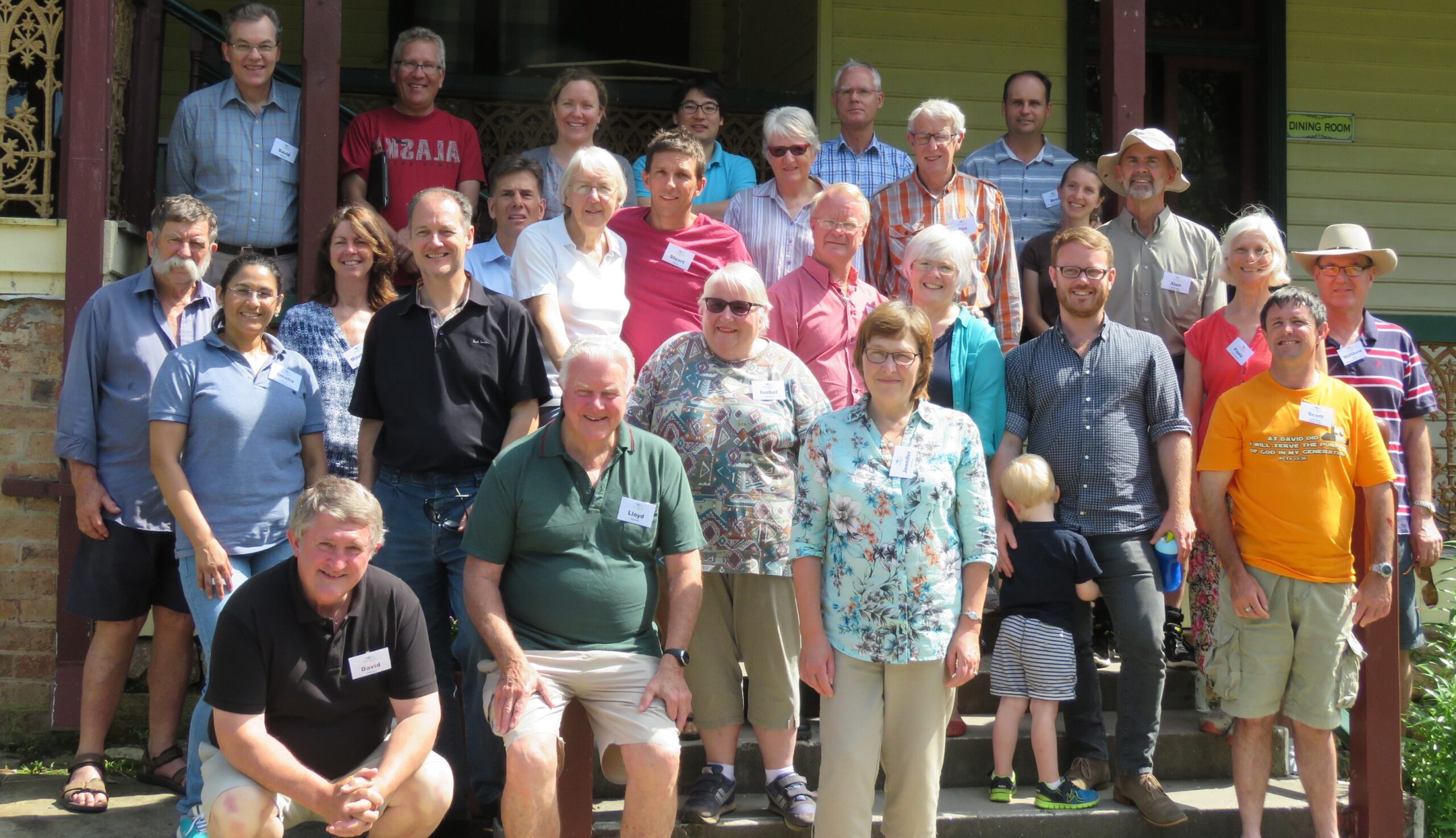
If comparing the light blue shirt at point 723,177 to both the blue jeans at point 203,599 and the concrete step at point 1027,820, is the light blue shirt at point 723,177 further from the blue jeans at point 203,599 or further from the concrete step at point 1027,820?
the concrete step at point 1027,820

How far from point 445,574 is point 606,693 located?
0.75 metres

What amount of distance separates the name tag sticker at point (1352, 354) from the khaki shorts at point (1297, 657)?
91 centimetres

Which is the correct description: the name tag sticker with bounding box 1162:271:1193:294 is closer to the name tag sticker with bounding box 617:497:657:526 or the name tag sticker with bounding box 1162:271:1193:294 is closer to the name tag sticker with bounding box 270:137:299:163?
the name tag sticker with bounding box 617:497:657:526

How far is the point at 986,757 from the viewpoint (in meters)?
4.72

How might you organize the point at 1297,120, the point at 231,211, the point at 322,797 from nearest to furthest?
the point at 322,797, the point at 231,211, the point at 1297,120

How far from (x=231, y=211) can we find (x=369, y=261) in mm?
1090

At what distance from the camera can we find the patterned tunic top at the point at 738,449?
4105 millimetres

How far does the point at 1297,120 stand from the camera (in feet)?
27.5

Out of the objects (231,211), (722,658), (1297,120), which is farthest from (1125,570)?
(1297,120)

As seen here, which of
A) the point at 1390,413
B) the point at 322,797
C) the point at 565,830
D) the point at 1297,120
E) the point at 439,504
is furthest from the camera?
the point at 1297,120

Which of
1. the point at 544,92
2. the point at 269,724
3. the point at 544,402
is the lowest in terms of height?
the point at 269,724

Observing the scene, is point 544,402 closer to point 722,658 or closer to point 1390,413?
point 722,658

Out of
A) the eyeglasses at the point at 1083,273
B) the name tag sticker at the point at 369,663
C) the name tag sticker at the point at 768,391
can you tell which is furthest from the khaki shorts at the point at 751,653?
the eyeglasses at the point at 1083,273

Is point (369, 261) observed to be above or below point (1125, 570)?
above
